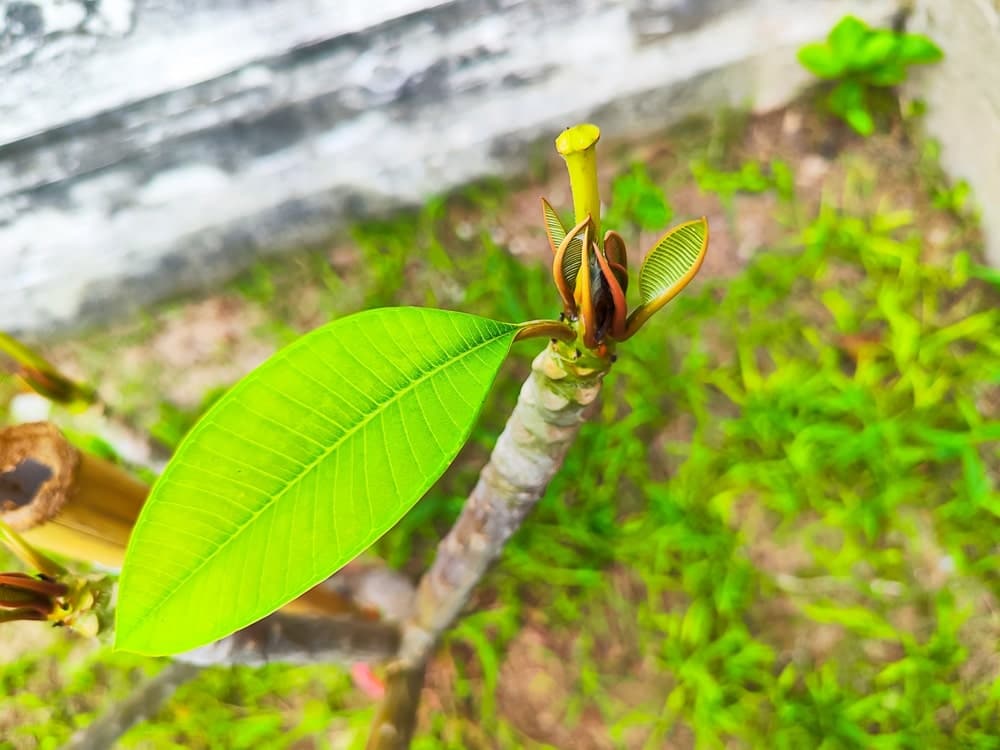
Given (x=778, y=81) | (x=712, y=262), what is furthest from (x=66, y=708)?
(x=778, y=81)

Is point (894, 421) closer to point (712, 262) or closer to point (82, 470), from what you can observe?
point (712, 262)

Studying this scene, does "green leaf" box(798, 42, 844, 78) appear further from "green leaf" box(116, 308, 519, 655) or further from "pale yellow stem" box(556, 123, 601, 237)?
"green leaf" box(116, 308, 519, 655)

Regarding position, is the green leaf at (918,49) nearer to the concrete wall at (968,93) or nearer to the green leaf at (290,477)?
the concrete wall at (968,93)

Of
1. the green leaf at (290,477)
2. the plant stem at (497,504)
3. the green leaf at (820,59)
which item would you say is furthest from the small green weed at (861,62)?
the green leaf at (290,477)

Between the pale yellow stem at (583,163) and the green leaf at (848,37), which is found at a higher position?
the pale yellow stem at (583,163)

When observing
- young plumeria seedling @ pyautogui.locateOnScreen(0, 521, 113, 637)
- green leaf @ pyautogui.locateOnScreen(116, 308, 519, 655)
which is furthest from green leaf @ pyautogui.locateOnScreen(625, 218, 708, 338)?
young plumeria seedling @ pyautogui.locateOnScreen(0, 521, 113, 637)

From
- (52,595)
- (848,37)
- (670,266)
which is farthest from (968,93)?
(52,595)
